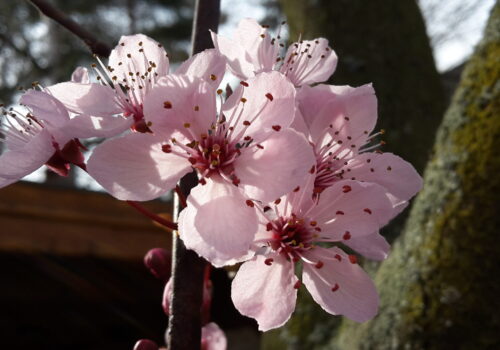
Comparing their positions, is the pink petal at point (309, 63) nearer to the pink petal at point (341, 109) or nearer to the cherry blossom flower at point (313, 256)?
the pink petal at point (341, 109)

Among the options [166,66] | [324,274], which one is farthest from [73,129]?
[324,274]

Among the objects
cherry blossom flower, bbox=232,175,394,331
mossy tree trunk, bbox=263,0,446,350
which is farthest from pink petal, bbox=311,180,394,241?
mossy tree trunk, bbox=263,0,446,350

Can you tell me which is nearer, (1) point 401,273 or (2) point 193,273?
(2) point 193,273

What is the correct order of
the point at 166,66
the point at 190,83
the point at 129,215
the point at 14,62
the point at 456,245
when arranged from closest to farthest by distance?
the point at 190,83 < the point at 166,66 < the point at 456,245 < the point at 129,215 < the point at 14,62

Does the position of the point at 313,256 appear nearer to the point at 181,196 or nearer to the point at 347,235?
the point at 347,235

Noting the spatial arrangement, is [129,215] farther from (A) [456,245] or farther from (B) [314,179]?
(B) [314,179]

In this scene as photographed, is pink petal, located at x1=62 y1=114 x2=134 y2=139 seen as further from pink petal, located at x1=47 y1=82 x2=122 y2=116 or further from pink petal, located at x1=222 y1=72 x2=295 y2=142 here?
pink petal, located at x1=222 y1=72 x2=295 y2=142
